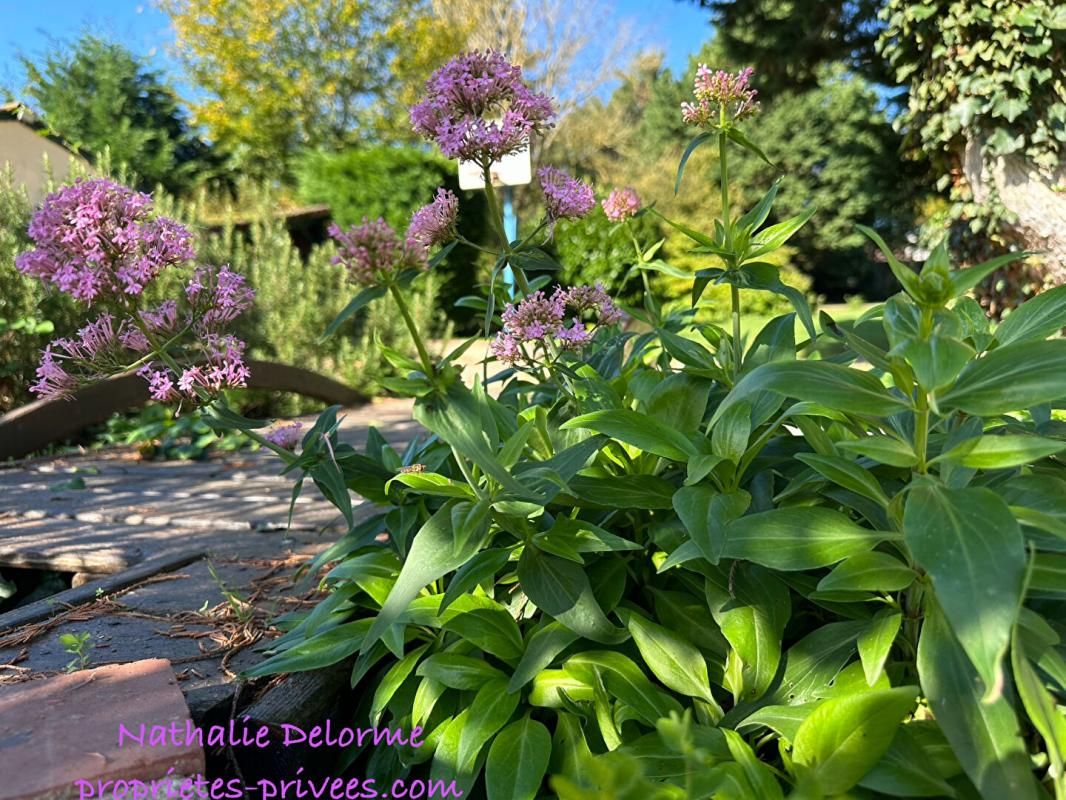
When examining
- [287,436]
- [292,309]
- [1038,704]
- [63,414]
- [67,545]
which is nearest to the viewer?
[1038,704]

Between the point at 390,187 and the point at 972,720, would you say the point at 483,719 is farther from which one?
the point at 390,187

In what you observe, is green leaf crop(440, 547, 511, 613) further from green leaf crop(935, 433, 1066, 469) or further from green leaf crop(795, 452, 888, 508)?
green leaf crop(935, 433, 1066, 469)

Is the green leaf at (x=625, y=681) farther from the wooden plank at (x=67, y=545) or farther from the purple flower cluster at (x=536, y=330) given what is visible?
the wooden plank at (x=67, y=545)

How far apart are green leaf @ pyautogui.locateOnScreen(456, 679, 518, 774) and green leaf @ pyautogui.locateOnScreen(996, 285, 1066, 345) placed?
1054 mm

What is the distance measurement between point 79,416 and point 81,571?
2.45 metres

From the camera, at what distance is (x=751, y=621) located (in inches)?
50.6

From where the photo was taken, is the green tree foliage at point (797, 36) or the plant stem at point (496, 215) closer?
the plant stem at point (496, 215)

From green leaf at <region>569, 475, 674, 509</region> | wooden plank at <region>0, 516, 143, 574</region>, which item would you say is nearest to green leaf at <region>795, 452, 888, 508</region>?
green leaf at <region>569, 475, 674, 509</region>

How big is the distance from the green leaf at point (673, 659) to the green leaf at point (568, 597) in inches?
1.5

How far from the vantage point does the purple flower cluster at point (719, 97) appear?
167 cm

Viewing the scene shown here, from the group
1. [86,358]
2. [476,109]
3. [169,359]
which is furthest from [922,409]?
[86,358]

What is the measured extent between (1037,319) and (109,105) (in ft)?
69.1

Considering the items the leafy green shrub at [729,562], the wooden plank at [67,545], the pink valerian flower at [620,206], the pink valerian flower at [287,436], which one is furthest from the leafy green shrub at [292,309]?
the leafy green shrub at [729,562]

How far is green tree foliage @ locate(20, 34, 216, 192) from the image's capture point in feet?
56.5
